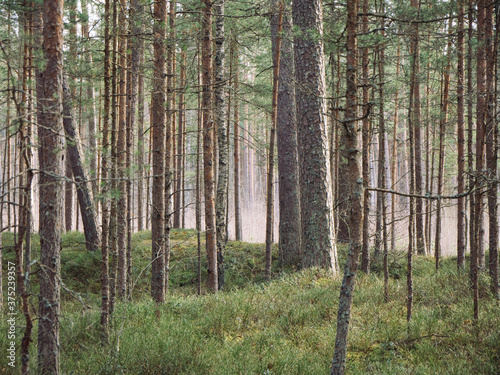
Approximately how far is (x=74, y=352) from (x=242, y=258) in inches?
299

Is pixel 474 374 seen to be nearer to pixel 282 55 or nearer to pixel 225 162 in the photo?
pixel 225 162

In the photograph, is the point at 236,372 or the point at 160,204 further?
the point at 160,204

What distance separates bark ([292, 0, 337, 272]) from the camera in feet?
26.2

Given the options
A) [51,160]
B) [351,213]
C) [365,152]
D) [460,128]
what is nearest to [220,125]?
[365,152]

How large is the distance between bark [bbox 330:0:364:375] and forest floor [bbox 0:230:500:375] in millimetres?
850

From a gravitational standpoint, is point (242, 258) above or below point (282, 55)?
below

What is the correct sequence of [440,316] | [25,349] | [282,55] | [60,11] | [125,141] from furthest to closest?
[282,55]
[125,141]
[440,316]
[60,11]
[25,349]

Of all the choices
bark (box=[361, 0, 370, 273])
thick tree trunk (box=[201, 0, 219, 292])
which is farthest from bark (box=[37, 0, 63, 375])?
bark (box=[361, 0, 370, 273])

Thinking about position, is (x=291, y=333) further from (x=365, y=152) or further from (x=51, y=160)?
(x=51, y=160)

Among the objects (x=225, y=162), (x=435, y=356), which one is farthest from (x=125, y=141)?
(x=435, y=356)

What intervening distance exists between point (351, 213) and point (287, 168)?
26.1 feet

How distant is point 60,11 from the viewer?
3432 millimetres

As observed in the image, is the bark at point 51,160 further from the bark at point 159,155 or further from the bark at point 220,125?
the bark at point 220,125

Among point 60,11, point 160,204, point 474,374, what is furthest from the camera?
point 160,204
